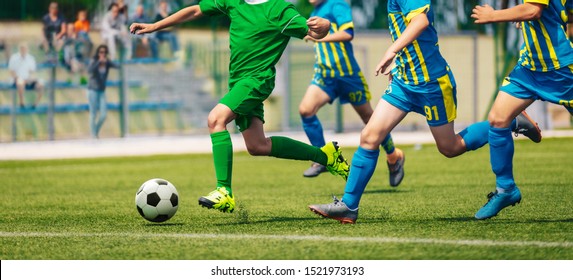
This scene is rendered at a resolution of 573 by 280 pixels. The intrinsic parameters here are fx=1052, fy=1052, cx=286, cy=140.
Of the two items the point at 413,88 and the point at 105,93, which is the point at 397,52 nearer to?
the point at 413,88

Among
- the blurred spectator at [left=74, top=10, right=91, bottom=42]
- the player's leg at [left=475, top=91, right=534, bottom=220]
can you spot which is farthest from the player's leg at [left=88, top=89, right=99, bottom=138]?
the player's leg at [left=475, top=91, right=534, bottom=220]

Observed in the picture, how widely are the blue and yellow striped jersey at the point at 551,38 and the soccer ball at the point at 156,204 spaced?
280 centimetres

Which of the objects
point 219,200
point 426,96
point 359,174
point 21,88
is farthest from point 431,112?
point 21,88

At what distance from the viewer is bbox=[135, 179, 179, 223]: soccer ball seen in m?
7.68

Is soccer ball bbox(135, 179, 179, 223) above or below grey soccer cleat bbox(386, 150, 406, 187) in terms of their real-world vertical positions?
above

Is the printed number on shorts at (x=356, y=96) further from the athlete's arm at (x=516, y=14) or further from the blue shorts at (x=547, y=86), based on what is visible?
the athlete's arm at (x=516, y=14)

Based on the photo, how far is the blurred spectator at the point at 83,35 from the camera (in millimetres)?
23609

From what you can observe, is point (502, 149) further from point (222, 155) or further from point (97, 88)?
point (97, 88)

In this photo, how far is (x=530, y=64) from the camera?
281 inches

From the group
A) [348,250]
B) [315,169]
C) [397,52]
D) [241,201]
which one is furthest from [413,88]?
[315,169]

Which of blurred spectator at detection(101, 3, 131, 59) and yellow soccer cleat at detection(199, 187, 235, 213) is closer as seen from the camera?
yellow soccer cleat at detection(199, 187, 235, 213)

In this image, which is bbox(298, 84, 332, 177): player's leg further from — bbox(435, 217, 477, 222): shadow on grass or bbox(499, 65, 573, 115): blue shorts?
bbox(499, 65, 573, 115): blue shorts

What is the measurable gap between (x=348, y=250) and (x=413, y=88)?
5.77 ft

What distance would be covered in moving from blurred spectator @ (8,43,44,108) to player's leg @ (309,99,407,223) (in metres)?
17.1
